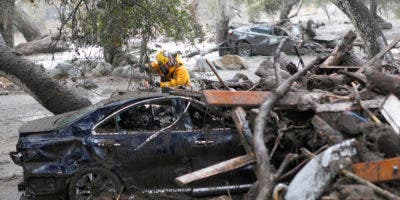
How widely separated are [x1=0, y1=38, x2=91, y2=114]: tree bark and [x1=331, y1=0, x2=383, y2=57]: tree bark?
643 cm

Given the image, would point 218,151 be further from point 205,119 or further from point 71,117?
point 71,117

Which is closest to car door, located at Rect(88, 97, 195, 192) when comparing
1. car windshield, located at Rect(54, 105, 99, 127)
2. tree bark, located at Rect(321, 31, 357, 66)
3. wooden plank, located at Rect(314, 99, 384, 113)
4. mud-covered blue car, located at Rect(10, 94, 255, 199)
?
mud-covered blue car, located at Rect(10, 94, 255, 199)

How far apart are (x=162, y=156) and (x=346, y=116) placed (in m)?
2.53

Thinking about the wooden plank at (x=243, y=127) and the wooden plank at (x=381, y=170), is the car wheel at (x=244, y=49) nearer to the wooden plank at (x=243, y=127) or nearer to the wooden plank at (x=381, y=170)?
the wooden plank at (x=243, y=127)

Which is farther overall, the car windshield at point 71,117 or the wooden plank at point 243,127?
the car windshield at point 71,117

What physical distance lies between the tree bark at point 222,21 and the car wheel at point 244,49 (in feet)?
4.95

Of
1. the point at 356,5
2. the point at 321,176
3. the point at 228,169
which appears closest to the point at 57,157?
the point at 228,169

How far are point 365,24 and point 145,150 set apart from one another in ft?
23.3

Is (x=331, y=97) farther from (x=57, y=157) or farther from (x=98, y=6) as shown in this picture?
(x=98, y=6)

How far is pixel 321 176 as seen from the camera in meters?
4.90

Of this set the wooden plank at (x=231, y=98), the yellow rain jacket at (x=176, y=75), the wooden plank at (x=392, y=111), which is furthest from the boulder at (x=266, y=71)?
the wooden plank at (x=392, y=111)

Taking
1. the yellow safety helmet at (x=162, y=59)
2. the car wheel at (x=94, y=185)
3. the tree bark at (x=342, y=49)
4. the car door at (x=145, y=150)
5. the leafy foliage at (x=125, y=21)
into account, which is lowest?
the car wheel at (x=94, y=185)

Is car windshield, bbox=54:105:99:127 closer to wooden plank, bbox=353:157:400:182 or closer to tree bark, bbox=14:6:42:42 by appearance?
wooden plank, bbox=353:157:400:182

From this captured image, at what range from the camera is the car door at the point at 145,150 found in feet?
22.1
